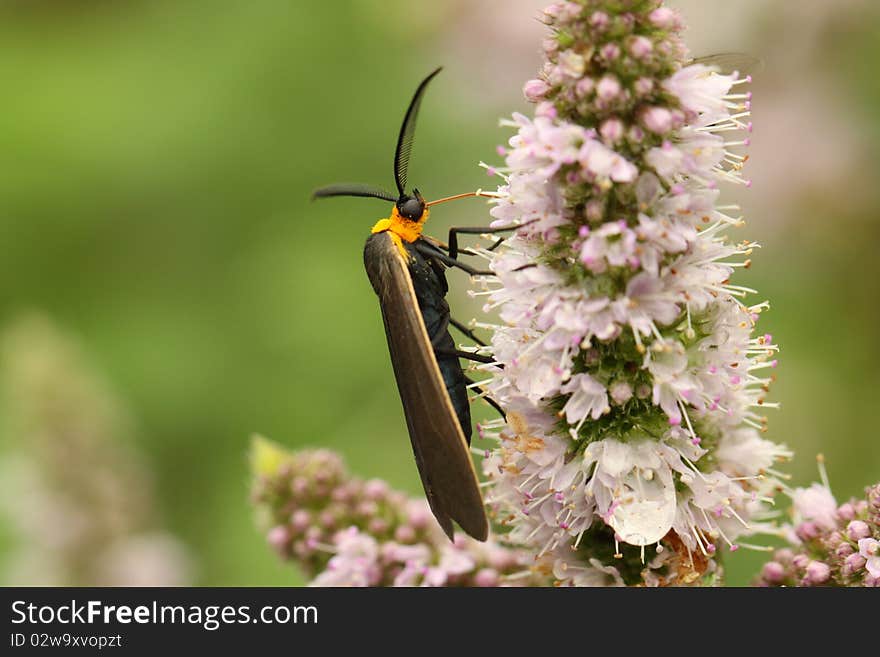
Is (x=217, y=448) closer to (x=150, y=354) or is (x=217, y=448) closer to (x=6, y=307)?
(x=150, y=354)

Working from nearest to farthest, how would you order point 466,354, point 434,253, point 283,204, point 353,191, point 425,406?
point 425,406
point 466,354
point 434,253
point 353,191
point 283,204

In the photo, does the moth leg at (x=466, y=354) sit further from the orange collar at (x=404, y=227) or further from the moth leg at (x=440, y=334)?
the orange collar at (x=404, y=227)

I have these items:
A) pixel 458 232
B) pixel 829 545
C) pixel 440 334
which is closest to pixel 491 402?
pixel 440 334

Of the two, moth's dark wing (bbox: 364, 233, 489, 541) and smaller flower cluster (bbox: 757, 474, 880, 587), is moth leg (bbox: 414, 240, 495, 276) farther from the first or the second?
smaller flower cluster (bbox: 757, 474, 880, 587)

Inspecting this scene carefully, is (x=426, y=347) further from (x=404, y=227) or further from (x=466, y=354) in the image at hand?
(x=404, y=227)

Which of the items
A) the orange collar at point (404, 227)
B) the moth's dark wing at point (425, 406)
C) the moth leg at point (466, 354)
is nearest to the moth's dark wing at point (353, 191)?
the orange collar at point (404, 227)

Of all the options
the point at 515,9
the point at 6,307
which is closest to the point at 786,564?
the point at 515,9

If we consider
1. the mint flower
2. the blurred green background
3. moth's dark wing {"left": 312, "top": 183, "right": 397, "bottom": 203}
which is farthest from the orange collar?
the blurred green background
